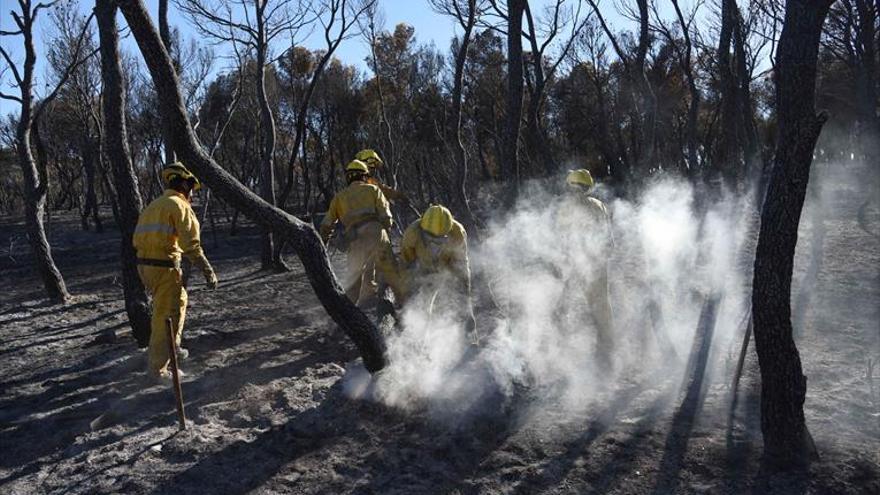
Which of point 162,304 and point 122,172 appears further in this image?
point 122,172

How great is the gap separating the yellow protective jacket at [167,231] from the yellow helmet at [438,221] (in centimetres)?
188

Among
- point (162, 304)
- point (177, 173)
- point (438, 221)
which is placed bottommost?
point (162, 304)

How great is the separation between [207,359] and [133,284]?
103 cm

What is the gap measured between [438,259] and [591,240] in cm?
149

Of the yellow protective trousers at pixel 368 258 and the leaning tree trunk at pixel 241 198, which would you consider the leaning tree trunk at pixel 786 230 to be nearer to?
the leaning tree trunk at pixel 241 198

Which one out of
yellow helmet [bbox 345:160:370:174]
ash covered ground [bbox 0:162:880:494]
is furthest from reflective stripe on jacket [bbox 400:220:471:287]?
yellow helmet [bbox 345:160:370:174]

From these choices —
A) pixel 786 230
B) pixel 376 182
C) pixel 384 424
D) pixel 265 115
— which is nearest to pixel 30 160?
pixel 265 115

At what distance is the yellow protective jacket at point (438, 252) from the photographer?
5.71 m

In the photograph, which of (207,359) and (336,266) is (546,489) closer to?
(207,359)

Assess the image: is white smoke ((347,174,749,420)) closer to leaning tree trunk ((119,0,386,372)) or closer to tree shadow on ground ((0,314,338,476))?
leaning tree trunk ((119,0,386,372))

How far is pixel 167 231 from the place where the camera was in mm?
5156

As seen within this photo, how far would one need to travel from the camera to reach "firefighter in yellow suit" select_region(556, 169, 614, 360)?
20.0 ft

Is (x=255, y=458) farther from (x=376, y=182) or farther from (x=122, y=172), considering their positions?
(x=376, y=182)

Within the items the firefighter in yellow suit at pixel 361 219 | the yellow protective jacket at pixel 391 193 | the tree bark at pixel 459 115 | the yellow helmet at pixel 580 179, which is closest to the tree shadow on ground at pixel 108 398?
the firefighter in yellow suit at pixel 361 219
